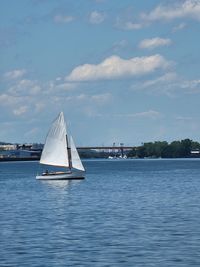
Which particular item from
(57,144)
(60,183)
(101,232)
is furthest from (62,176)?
(101,232)

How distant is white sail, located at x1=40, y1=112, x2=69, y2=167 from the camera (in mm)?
144750

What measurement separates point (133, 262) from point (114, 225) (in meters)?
16.6

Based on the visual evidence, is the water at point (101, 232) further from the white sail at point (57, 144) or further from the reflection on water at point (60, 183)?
the white sail at point (57, 144)

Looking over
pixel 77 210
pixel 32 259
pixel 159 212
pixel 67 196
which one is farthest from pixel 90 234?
pixel 67 196

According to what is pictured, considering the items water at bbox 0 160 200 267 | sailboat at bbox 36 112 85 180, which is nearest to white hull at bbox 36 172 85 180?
sailboat at bbox 36 112 85 180

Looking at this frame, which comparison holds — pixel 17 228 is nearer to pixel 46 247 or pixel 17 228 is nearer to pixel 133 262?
pixel 46 247

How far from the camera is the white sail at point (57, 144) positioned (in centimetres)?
14475

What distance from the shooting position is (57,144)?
145 m

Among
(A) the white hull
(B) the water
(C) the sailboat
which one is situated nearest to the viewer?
(B) the water

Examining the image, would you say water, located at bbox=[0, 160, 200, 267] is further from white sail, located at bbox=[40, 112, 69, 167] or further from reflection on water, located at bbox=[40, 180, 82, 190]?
white sail, located at bbox=[40, 112, 69, 167]

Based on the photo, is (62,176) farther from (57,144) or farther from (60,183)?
(57,144)

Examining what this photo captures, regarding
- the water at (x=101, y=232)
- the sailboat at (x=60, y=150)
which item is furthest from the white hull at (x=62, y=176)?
the water at (x=101, y=232)

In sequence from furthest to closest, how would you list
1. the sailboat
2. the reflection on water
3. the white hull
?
the sailboat
the white hull
the reflection on water

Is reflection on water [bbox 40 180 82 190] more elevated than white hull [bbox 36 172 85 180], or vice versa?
white hull [bbox 36 172 85 180]
